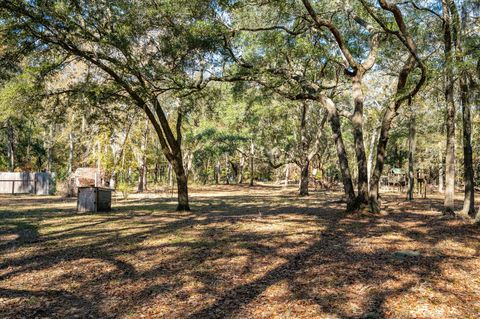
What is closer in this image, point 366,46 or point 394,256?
point 394,256

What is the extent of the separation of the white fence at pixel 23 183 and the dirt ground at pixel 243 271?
19.7 meters

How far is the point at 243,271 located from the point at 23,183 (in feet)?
94.7

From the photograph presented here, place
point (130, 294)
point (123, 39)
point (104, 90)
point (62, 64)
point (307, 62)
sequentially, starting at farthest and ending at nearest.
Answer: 1. point (307, 62)
2. point (104, 90)
3. point (62, 64)
4. point (123, 39)
5. point (130, 294)

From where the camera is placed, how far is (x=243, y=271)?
20.8 feet

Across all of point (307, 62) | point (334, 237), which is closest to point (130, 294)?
point (334, 237)

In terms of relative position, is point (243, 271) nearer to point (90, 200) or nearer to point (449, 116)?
point (449, 116)

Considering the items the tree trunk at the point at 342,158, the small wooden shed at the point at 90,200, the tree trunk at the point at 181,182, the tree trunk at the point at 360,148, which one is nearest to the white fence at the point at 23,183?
the small wooden shed at the point at 90,200

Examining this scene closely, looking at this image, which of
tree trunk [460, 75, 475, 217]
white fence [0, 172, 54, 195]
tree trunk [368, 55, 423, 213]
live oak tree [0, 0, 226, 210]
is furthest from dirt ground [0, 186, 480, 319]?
white fence [0, 172, 54, 195]

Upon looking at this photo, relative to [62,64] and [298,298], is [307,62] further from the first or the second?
[298,298]

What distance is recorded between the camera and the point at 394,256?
717 centimetres

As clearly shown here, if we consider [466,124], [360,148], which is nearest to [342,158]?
[360,148]

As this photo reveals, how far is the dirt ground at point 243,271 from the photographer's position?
188 inches

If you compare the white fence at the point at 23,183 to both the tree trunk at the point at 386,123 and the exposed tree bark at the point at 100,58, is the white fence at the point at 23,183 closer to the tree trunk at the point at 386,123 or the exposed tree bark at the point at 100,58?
the exposed tree bark at the point at 100,58

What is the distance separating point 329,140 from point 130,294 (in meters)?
44.7
